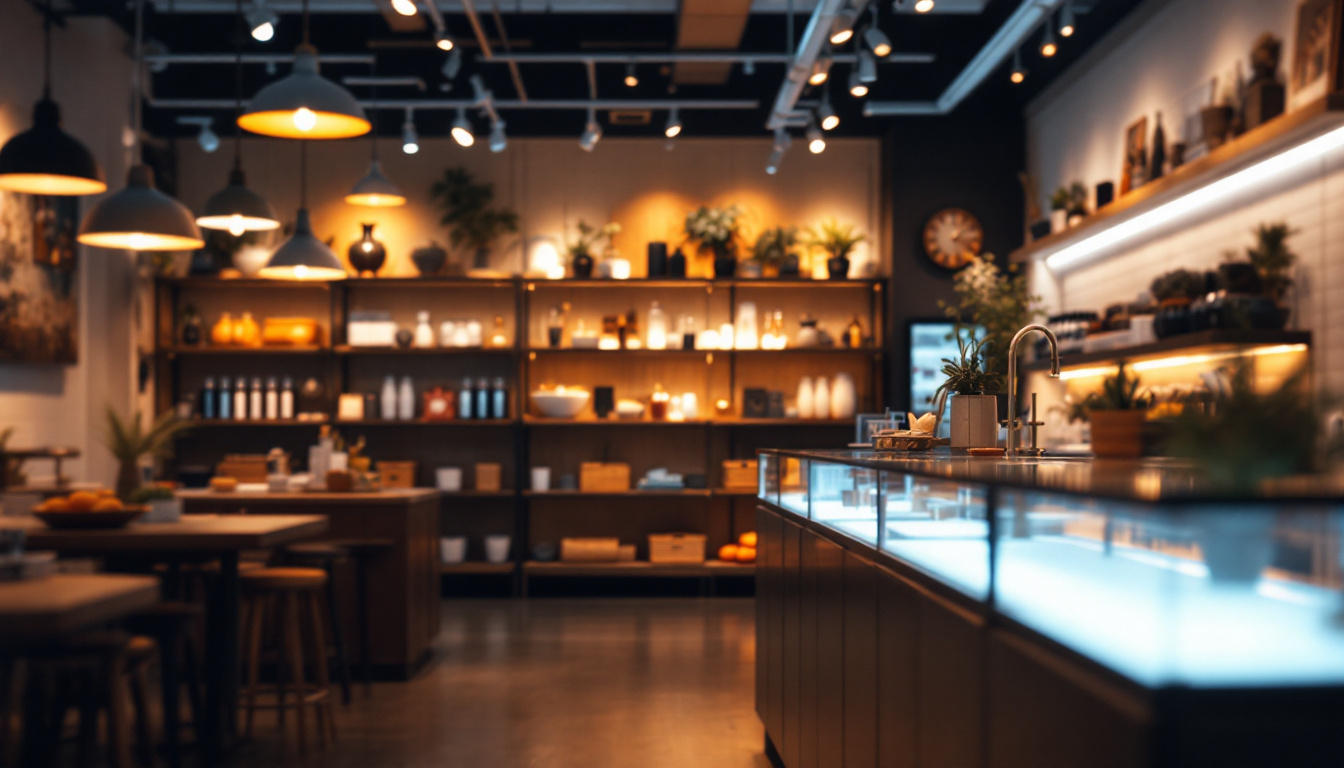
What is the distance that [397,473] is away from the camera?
7738mm

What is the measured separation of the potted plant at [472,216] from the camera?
7879 millimetres

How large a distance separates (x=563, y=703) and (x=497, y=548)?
313 cm

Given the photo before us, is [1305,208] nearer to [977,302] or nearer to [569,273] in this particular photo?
[977,302]

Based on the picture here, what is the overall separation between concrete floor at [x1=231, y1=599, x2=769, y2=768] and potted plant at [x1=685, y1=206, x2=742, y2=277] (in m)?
2.66

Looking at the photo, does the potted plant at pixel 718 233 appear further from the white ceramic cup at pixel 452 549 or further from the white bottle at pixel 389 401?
the white ceramic cup at pixel 452 549

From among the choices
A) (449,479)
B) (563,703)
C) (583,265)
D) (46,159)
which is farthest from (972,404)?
(449,479)

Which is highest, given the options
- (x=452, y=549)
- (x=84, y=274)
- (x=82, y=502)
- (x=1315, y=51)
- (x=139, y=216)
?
(x=1315, y=51)

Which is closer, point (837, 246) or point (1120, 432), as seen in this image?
point (1120, 432)

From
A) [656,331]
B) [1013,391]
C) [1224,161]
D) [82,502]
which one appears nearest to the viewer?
[1013,391]

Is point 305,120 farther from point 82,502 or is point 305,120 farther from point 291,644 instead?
point 291,644

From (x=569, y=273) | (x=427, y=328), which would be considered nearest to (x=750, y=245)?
(x=569, y=273)

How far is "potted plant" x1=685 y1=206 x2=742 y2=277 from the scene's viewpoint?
7836mm

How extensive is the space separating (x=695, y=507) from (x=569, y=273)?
82.2 inches

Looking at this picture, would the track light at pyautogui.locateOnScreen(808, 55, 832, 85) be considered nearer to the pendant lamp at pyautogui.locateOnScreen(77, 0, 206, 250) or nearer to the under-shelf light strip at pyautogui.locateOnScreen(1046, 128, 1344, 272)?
the under-shelf light strip at pyautogui.locateOnScreen(1046, 128, 1344, 272)
